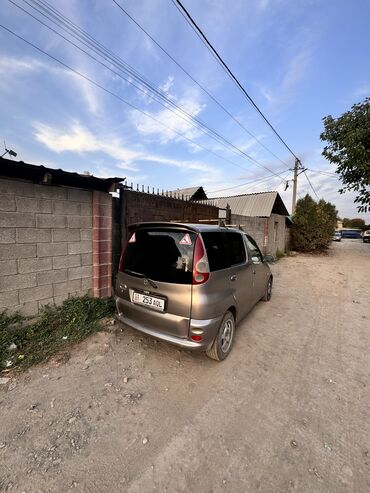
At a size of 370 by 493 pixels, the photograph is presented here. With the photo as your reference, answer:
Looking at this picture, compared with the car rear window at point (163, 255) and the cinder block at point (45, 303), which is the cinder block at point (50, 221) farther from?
the car rear window at point (163, 255)

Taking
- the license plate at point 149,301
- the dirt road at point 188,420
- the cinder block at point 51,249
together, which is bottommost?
the dirt road at point 188,420

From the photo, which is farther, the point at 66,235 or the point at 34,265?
the point at 66,235

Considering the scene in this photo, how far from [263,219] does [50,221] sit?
10.2 m

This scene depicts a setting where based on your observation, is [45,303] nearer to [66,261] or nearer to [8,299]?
[8,299]

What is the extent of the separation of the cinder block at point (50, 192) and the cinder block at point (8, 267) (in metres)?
0.96

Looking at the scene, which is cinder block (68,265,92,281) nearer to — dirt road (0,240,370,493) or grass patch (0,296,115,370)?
grass patch (0,296,115,370)

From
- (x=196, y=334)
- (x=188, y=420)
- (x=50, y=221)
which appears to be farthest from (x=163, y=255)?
(x=50, y=221)

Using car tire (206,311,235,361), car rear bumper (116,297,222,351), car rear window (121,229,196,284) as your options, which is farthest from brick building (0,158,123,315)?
car tire (206,311,235,361)

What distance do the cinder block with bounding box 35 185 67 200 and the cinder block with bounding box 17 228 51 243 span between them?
484 mm

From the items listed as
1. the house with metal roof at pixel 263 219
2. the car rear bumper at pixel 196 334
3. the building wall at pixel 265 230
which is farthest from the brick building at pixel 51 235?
the building wall at pixel 265 230

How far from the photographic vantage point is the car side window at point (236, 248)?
10.5ft

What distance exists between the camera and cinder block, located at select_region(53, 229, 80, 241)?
341 centimetres

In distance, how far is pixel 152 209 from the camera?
16.1ft

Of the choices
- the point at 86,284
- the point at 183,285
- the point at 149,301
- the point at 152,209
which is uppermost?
the point at 152,209
